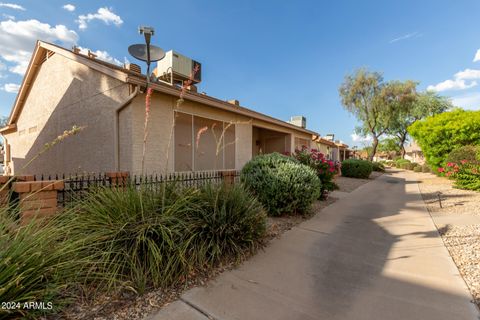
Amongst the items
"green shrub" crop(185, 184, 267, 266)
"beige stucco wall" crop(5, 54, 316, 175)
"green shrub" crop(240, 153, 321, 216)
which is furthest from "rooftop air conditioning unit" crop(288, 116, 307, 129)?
"green shrub" crop(185, 184, 267, 266)

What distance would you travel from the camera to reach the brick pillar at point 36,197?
290 centimetres

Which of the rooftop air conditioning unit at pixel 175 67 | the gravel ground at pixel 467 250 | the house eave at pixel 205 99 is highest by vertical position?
the rooftop air conditioning unit at pixel 175 67

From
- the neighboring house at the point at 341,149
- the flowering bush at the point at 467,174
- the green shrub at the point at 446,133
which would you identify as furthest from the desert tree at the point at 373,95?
the flowering bush at the point at 467,174

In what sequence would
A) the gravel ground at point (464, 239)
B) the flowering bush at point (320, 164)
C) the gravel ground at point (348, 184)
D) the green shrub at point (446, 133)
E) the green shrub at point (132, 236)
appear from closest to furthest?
the green shrub at point (132, 236) → the gravel ground at point (464, 239) → the flowering bush at point (320, 164) → the gravel ground at point (348, 184) → the green shrub at point (446, 133)

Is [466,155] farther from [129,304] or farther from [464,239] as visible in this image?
[129,304]

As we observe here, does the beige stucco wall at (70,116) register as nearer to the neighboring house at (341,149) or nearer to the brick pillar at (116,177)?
the brick pillar at (116,177)

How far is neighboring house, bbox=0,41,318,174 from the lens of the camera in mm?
5789

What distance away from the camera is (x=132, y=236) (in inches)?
112

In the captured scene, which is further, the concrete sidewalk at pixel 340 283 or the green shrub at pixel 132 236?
the green shrub at pixel 132 236

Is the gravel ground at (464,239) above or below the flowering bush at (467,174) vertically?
below

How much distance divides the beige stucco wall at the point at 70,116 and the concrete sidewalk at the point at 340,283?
4969 mm

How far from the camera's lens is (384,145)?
60188 millimetres

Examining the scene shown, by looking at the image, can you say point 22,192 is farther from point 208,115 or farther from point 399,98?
point 399,98

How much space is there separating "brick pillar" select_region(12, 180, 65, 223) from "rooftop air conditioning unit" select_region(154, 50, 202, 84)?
5.93m
